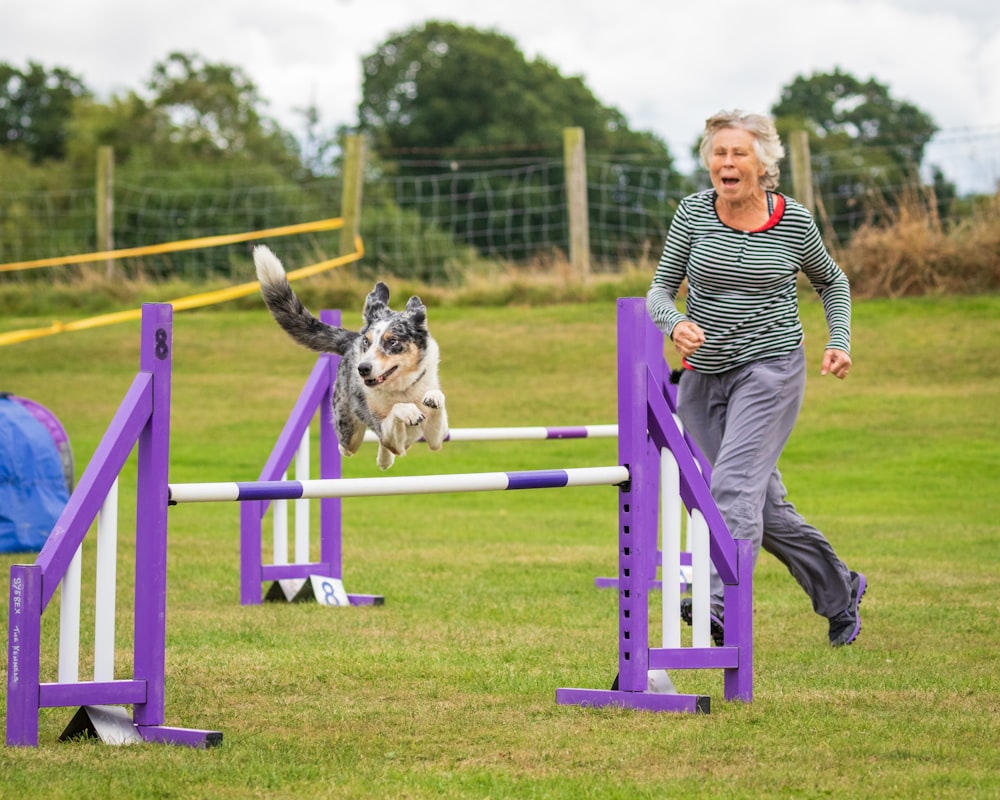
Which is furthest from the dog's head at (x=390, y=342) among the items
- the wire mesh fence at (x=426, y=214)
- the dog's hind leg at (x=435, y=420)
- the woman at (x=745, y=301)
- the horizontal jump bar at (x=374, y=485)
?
the wire mesh fence at (x=426, y=214)

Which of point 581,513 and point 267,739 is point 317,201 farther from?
point 267,739

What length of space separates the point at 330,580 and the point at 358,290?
1113cm

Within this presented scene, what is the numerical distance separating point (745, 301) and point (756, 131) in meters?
0.57

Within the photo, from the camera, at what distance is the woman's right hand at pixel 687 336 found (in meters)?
4.35

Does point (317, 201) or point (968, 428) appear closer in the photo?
point (968, 428)

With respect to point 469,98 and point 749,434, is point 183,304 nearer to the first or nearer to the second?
point 749,434

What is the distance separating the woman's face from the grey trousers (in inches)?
23.4

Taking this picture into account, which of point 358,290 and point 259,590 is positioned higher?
point 358,290

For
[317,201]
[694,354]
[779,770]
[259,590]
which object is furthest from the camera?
[317,201]

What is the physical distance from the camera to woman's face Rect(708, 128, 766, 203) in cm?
457

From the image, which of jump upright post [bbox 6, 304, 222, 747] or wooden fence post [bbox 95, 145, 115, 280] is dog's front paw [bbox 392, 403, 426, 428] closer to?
jump upright post [bbox 6, 304, 222, 747]

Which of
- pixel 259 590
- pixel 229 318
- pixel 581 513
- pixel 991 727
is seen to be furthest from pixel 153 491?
pixel 229 318

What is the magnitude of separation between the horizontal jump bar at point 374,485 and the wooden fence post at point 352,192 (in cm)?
1395

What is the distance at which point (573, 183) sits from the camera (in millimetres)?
17172
